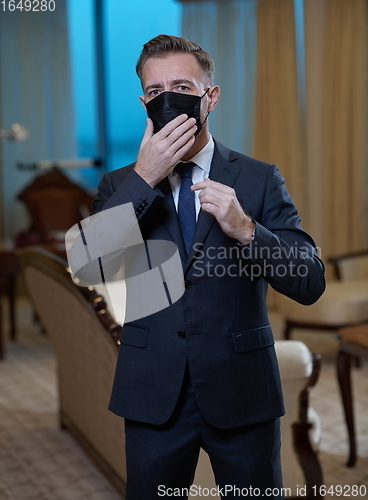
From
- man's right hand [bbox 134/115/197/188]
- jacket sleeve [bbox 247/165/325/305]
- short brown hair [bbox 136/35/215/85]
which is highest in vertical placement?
short brown hair [bbox 136/35/215/85]

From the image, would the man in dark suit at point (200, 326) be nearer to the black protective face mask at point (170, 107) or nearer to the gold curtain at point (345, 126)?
the black protective face mask at point (170, 107)

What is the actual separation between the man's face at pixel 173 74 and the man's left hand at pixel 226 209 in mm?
221

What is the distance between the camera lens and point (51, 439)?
352 cm

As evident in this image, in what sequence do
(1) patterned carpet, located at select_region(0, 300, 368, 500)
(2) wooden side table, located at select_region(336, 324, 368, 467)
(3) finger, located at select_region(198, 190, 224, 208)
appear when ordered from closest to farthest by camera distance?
(3) finger, located at select_region(198, 190, 224, 208) < (1) patterned carpet, located at select_region(0, 300, 368, 500) < (2) wooden side table, located at select_region(336, 324, 368, 467)

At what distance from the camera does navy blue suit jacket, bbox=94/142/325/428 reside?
1518 mm

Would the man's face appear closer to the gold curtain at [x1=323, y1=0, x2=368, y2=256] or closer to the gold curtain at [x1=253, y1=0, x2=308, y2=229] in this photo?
the gold curtain at [x1=253, y1=0, x2=308, y2=229]

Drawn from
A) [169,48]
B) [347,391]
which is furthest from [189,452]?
[347,391]

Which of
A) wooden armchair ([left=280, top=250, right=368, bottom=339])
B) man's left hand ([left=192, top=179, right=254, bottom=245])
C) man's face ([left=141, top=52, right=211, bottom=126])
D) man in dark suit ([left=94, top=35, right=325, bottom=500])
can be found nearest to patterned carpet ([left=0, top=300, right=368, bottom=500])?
wooden armchair ([left=280, top=250, right=368, bottom=339])

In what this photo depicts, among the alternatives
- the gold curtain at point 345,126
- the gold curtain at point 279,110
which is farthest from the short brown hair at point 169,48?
the gold curtain at point 345,126

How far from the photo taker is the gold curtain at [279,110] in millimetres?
4660

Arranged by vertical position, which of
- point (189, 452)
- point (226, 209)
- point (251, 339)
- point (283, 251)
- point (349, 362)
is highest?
point (226, 209)

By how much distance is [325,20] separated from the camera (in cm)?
548

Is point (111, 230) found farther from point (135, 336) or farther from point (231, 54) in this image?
point (231, 54)

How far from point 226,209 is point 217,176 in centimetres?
21
